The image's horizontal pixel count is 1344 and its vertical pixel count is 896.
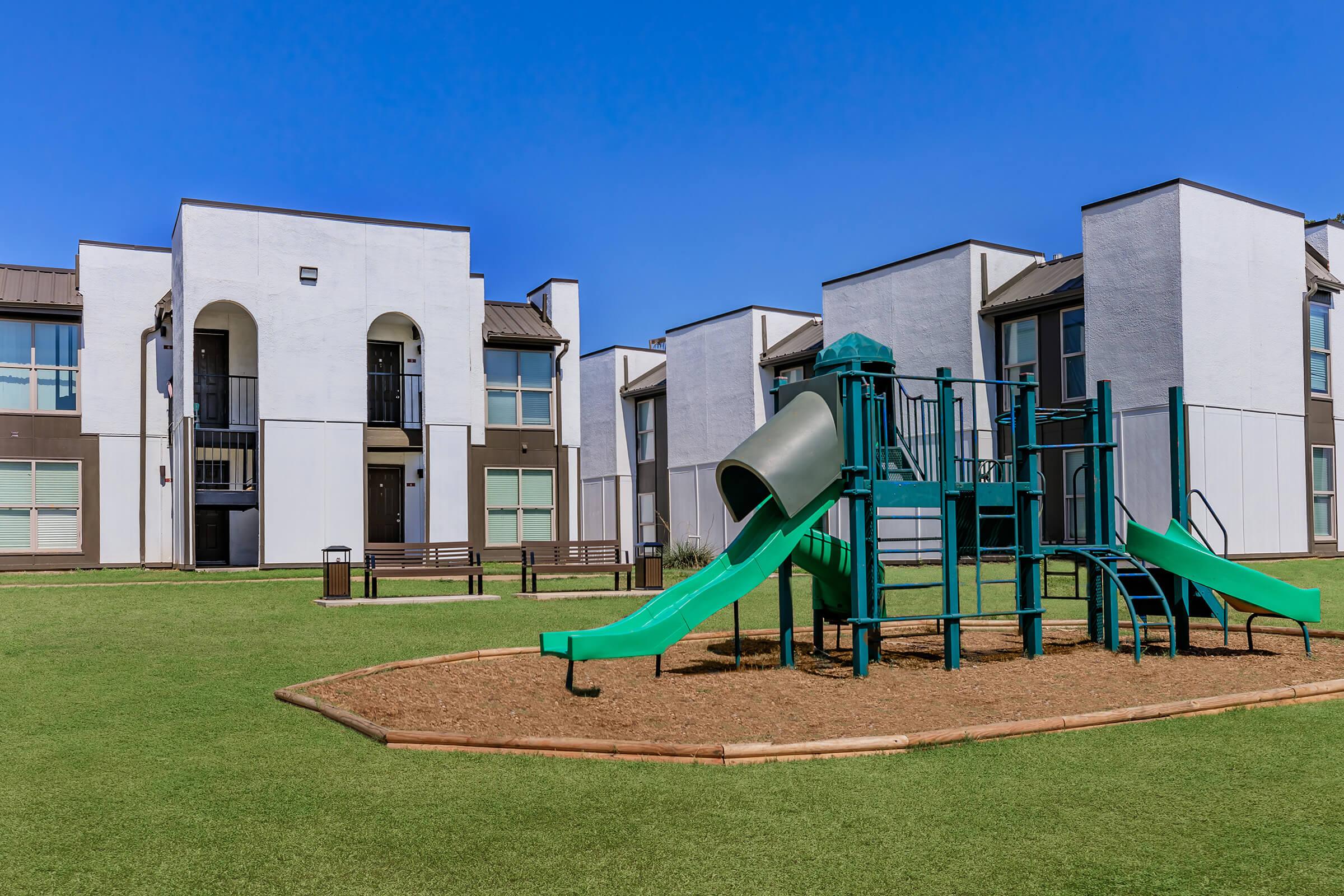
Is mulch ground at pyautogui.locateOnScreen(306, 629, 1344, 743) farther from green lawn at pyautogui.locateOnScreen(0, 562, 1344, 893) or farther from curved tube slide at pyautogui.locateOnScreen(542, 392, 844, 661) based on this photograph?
green lawn at pyautogui.locateOnScreen(0, 562, 1344, 893)

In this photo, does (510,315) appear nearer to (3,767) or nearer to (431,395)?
(431,395)

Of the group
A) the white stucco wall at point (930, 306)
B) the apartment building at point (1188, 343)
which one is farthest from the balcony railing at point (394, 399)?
the apartment building at point (1188, 343)

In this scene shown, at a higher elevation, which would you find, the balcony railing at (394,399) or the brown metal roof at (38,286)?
the brown metal roof at (38,286)

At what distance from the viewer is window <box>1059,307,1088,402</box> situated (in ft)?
87.2

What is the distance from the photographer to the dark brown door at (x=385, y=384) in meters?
29.2

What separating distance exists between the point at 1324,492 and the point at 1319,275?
18.1ft

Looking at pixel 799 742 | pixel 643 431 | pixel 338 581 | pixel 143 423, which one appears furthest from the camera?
pixel 643 431

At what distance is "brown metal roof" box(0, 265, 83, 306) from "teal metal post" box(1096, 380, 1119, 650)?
83.2ft

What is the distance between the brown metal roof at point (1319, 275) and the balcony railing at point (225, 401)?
2623cm

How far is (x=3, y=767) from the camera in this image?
6.55 metres

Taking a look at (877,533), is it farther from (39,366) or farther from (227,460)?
(39,366)

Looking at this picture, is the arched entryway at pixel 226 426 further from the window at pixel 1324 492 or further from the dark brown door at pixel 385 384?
the window at pixel 1324 492

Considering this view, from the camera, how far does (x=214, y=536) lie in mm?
29109

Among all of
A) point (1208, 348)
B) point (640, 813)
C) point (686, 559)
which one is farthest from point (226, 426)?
point (640, 813)
